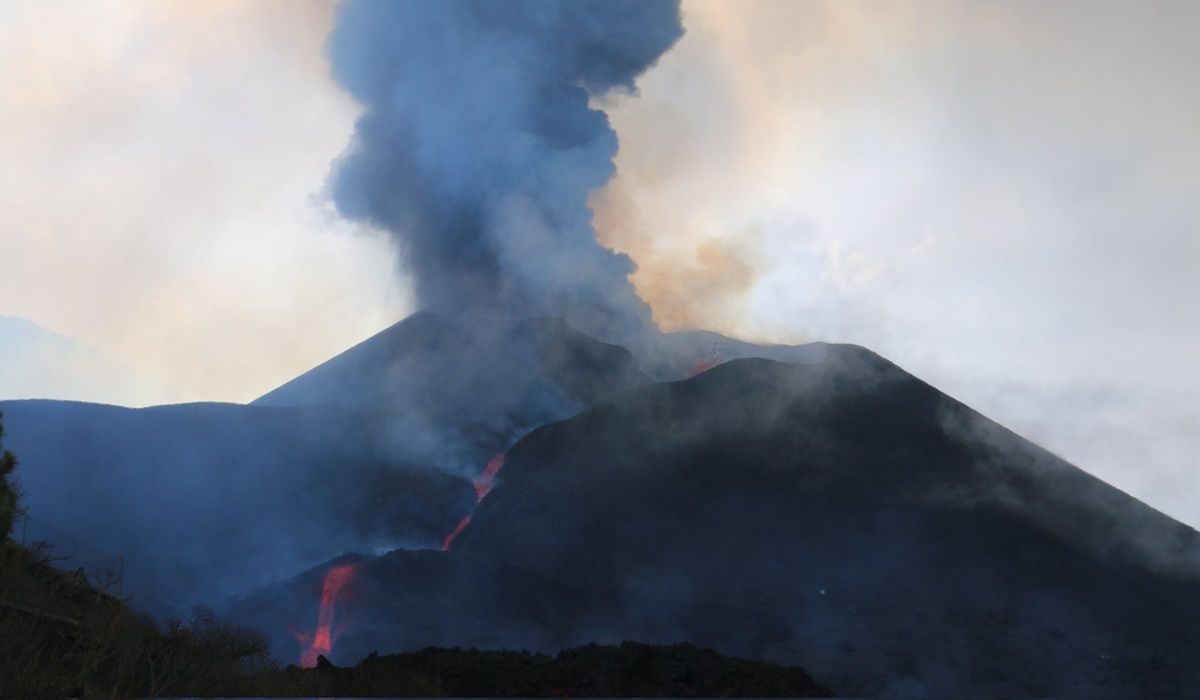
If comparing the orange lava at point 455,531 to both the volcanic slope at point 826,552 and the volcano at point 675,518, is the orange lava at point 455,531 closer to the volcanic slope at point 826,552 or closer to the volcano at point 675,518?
the volcano at point 675,518

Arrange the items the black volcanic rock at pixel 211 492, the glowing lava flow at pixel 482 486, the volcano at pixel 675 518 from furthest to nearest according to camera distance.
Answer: the glowing lava flow at pixel 482 486
the black volcanic rock at pixel 211 492
the volcano at pixel 675 518

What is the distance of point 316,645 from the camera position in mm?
37281

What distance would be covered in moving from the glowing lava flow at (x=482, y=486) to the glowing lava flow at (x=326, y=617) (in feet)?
20.3

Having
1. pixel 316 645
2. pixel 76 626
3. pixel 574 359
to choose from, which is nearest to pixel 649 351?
pixel 574 359

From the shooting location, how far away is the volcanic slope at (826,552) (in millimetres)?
33844

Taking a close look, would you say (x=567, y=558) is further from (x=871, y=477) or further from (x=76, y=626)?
(x=76, y=626)

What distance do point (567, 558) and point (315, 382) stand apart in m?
37.9

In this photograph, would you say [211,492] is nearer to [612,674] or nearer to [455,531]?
[455,531]

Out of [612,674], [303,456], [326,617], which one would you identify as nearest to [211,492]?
[303,456]

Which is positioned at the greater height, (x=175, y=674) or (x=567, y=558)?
(x=567, y=558)

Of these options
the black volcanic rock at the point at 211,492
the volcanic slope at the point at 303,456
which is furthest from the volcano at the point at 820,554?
the black volcanic rock at the point at 211,492

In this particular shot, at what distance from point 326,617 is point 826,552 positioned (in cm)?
2011

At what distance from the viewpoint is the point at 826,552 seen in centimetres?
4103

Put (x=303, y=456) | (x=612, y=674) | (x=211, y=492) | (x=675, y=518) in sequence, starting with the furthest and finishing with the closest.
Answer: (x=303, y=456) < (x=211, y=492) < (x=675, y=518) < (x=612, y=674)
